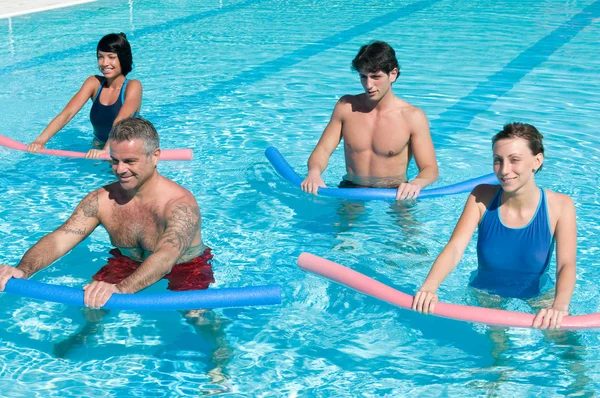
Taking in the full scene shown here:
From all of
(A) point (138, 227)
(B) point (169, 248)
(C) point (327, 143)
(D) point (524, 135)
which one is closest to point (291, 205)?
(C) point (327, 143)

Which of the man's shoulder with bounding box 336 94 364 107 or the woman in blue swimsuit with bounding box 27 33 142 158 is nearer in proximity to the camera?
the man's shoulder with bounding box 336 94 364 107

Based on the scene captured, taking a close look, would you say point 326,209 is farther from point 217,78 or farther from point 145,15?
point 145,15

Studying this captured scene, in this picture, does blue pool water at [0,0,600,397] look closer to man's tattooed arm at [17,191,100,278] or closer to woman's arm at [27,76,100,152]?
woman's arm at [27,76,100,152]

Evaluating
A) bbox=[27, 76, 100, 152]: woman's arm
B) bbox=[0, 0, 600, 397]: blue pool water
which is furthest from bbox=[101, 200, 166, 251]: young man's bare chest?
bbox=[27, 76, 100, 152]: woman's arm

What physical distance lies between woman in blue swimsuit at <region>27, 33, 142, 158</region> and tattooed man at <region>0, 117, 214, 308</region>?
2710 millimetres

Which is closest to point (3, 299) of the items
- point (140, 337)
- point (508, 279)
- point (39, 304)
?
point (39, 304)

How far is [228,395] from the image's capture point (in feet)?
13.9

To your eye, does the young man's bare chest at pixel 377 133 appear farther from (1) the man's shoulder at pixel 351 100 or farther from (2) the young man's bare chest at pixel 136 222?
(2) the young man's bare chest at pixel 136 222

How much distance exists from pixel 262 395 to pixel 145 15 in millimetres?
12607

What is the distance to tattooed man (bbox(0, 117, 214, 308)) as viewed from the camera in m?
4.18

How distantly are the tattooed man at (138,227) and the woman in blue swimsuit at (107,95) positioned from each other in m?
2.71

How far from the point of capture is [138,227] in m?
4.55

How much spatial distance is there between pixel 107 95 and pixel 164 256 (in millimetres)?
3702

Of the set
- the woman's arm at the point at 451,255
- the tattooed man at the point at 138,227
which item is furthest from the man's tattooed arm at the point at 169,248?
the woman's arm at the point at 451,255
